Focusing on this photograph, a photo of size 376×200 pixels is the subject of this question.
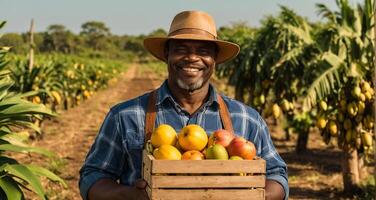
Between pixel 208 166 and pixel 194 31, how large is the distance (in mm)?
948

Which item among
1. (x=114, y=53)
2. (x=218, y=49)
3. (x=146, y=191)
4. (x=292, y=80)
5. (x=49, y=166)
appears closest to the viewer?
(x=146, y=191)

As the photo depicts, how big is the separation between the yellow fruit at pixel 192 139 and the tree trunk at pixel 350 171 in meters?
6.47

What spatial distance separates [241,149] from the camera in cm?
273

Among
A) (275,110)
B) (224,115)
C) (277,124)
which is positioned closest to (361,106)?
(275,110)

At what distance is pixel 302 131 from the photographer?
12.7 metres

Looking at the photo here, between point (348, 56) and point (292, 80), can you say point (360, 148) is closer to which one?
point (348, 56)

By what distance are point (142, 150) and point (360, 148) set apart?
6054 mm

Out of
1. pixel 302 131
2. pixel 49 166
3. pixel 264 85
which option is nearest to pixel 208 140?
pixel 49 166

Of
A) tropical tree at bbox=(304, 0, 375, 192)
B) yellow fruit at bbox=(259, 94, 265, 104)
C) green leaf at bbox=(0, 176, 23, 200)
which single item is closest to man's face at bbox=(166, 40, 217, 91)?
green leaf at bbox=(0, 176, 23, 200)

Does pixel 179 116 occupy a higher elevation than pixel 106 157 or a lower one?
higher

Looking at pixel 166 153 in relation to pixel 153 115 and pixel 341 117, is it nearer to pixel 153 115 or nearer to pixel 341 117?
pixel 153 115

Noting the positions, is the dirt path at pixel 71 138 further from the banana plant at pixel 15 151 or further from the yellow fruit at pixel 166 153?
the yellow fruit at pixel 166 153

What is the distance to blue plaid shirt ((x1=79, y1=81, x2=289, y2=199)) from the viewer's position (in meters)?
3.16

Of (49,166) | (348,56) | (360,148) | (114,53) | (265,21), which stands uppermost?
(114,53)
